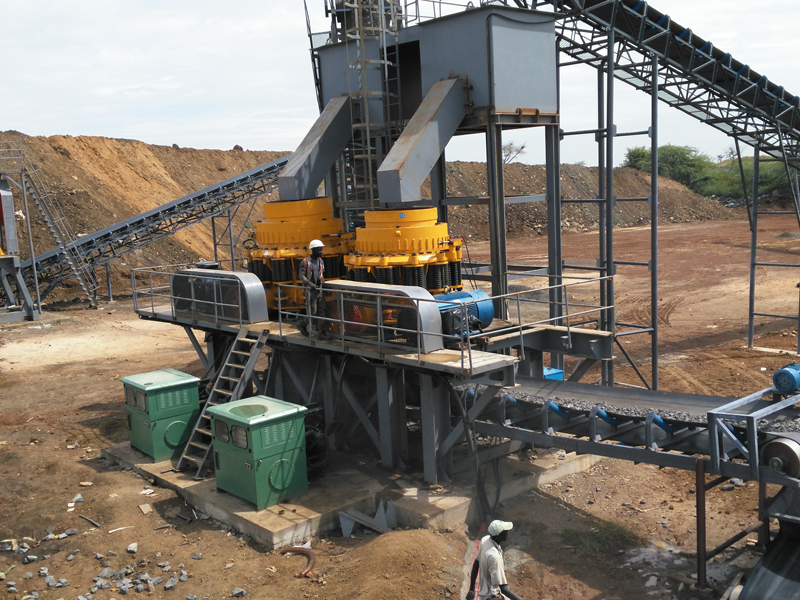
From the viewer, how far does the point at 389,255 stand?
1090 centimetres

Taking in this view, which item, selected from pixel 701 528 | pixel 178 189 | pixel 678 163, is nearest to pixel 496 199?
pixel 701 528

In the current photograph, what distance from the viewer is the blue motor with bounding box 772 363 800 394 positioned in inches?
308

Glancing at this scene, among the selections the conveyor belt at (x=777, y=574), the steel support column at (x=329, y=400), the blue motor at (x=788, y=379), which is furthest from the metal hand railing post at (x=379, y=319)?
the conveyor belt at (x=777, y=574)

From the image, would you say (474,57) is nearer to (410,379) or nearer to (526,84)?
(526,84)

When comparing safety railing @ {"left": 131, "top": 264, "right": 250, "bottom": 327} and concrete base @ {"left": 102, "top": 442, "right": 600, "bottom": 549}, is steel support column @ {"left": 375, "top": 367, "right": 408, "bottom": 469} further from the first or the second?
safety railing @ {"left": 131, "top": 264, "right": 250, "bottom": 327}

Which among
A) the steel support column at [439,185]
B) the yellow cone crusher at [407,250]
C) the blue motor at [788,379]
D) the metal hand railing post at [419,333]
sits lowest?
the blue motor at [788,379]

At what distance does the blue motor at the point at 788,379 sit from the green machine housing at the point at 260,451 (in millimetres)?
5764

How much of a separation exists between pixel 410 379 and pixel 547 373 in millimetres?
2556

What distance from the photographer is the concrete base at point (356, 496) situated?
929cm

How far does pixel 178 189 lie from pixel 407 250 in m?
38.2

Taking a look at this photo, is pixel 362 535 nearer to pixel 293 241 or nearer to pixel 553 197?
pixel 293 241

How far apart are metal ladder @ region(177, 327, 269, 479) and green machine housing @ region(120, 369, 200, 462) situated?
34 cm

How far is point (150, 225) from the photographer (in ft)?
92.2

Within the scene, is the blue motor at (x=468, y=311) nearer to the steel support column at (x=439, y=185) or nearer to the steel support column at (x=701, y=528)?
the steel support column at (x=439, y=185)
